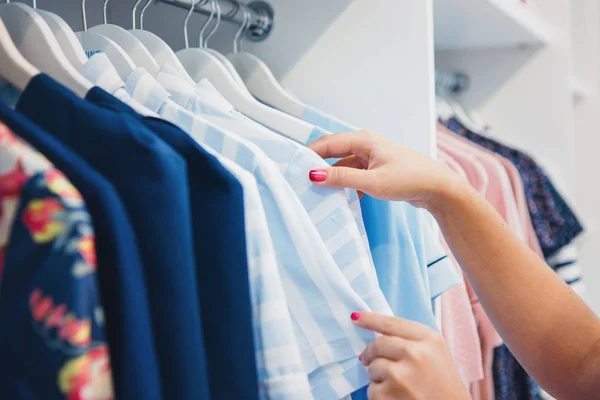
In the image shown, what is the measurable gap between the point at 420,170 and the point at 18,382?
457 millimetres

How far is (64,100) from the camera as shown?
0.49 meters

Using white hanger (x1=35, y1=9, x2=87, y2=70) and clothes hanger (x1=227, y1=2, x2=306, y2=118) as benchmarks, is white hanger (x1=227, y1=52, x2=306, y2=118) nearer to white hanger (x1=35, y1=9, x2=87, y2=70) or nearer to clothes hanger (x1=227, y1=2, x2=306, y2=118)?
clothes hanger (x1=227, y1=2, x2=306, y2=118)

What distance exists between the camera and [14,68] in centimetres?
54

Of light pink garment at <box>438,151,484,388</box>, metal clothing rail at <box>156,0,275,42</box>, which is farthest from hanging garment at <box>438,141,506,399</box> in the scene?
metal clothing rail at <box>156,0,275,42</box>

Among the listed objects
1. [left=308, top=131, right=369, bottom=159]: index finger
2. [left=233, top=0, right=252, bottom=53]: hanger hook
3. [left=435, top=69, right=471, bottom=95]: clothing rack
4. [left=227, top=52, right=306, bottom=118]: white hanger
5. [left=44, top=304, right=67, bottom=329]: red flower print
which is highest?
[left=435, top=69, right=471, bottom=95]: clothing rack

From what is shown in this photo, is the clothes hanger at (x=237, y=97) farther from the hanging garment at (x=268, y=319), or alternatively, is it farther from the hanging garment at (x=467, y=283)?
the hanging garment at (x=467, y=283)

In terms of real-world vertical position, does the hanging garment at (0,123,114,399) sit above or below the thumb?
below

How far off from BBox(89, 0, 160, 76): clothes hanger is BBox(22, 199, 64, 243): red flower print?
381 millimetres

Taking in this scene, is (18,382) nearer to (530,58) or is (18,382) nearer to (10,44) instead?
(10,44)

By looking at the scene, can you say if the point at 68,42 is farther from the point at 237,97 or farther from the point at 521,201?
the point at 521,201

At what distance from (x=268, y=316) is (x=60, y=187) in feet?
0.69

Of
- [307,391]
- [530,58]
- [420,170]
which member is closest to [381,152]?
[420,170]

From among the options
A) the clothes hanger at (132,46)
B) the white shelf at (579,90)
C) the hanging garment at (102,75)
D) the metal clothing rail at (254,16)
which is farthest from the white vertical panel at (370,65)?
the white shelf at (579,90)

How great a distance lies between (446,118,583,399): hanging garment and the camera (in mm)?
1303
